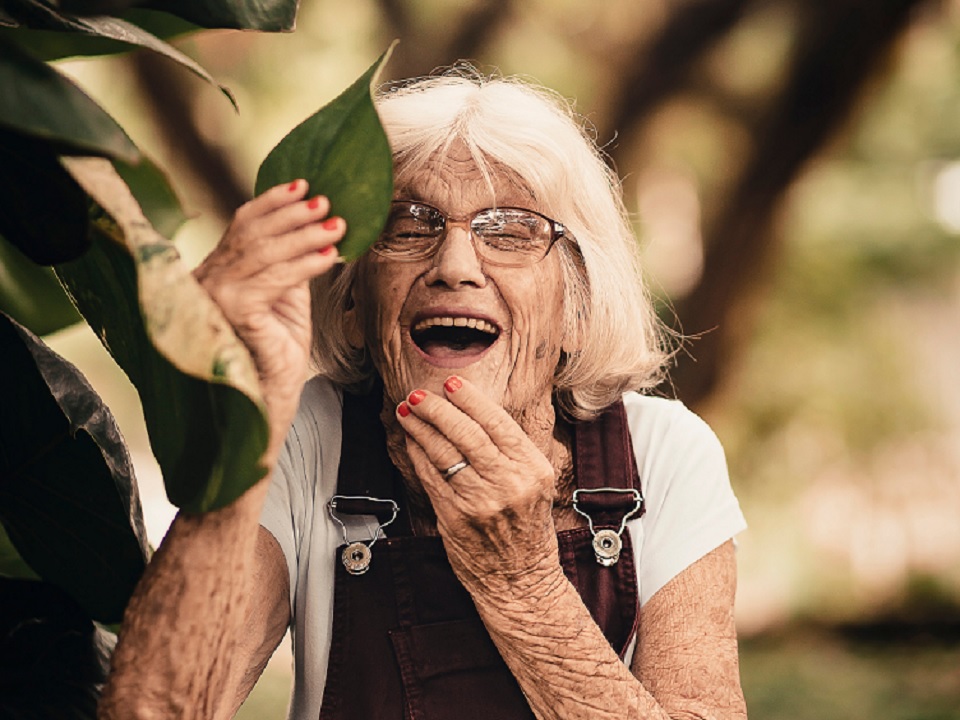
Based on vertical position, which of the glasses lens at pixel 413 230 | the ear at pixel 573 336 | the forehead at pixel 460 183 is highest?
the forehead at pixel 460 183

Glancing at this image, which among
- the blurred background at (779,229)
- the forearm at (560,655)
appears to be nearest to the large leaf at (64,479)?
the forearm at (560,655)

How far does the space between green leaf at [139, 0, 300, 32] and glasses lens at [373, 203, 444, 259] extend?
1.02 ft

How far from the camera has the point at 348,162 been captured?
70 centimetres

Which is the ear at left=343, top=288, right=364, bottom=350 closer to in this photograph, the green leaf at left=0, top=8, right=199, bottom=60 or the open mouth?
the open mouth

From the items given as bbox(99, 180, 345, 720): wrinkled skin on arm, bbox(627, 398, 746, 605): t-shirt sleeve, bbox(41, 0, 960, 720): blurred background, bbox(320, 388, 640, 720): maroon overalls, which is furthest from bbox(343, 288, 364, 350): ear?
bbox(41, 0, 960, 720): blurred background

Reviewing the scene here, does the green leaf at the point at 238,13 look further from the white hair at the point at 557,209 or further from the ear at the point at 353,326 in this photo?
the ear at the point at 353,326

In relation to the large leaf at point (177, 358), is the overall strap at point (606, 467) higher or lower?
higher

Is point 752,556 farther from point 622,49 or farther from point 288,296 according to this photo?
point 288,296

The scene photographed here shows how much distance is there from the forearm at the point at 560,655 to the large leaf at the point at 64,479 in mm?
341

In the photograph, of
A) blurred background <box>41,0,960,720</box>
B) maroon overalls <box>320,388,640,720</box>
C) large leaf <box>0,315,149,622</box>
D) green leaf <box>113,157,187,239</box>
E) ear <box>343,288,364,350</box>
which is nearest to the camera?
large leaf <box>0,315,149,622</box>

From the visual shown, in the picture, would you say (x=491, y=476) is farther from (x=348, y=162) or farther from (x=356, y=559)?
(x=348, y=162)

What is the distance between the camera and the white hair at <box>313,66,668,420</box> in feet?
3.63

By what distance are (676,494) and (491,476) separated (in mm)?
273

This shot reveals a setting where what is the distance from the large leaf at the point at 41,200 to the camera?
0.67 metres
